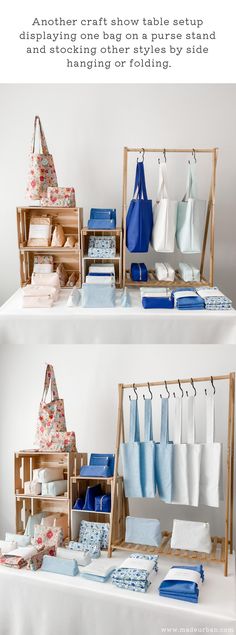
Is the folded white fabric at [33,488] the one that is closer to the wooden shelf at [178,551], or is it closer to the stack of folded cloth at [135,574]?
the wooden shelf at [178,551]

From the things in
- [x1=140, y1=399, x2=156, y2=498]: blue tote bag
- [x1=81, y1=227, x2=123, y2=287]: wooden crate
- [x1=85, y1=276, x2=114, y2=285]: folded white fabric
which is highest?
[x1=81, y1=227, x2=123, y2=287]: wooden crate

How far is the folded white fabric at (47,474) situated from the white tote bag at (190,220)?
38.9 inches

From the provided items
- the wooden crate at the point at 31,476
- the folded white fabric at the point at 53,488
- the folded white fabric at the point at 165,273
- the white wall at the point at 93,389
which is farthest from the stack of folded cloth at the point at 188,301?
the folded white fabric at the point at 53,488

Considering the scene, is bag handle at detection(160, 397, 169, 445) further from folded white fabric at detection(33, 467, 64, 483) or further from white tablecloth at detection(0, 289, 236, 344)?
folded white fabric at detection(33, 467, 64, 483)

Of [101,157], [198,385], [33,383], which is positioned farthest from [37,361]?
[101,157]

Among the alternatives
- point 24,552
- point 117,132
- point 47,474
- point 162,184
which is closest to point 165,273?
point 162,184

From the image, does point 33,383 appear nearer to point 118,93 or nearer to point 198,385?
point 198,385

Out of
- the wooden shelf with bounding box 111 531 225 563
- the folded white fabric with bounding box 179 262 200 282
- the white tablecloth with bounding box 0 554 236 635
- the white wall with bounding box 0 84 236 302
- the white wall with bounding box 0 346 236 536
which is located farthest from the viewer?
the white wall with bounding box 0 346 236 536

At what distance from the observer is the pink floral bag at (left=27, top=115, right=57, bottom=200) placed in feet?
9.18

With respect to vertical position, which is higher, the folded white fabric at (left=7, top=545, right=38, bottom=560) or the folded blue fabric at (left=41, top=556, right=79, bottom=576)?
the folded white fabric at (left=7, top=545, right=38, bottom=560)

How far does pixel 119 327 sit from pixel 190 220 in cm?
51

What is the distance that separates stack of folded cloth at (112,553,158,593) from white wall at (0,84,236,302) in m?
1.16

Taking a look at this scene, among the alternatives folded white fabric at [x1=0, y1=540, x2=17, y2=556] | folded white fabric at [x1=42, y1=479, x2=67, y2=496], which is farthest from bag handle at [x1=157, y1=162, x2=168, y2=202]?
folded white fabric at [x1=0, y1=540, x2=17, y2=556]

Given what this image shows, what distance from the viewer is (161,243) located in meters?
2.76
